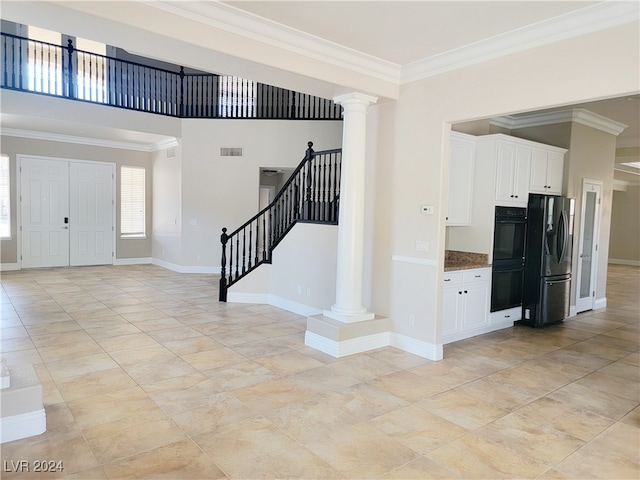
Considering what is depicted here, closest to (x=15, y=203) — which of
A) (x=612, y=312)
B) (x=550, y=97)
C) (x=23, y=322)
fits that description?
(x=23, y=322)

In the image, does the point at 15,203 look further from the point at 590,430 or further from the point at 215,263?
the point at 590,430

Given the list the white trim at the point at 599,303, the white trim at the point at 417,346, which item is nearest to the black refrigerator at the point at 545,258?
the white trim at the point at 599,303

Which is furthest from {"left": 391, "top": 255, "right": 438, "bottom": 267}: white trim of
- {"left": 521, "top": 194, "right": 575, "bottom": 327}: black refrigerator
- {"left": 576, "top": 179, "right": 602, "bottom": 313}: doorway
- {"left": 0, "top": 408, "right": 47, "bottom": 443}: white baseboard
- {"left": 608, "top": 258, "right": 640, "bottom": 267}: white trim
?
{"left": 608, "top": 258, "right": 640, "bottom": 267}: white trim

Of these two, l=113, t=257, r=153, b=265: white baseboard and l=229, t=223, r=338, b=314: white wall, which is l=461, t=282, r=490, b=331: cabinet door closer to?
l=229, t=223, r=338, b=314: white wall

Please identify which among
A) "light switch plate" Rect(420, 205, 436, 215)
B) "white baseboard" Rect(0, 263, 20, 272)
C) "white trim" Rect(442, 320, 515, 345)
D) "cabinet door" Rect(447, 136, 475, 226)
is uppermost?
"cabinet door" Rect(447, 136, 475, 226)

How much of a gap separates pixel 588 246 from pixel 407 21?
5.48 meters

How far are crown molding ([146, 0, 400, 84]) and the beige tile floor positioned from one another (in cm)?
298

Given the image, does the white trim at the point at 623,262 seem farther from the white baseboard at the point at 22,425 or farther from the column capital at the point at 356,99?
the white baseboard at the point at 22,425

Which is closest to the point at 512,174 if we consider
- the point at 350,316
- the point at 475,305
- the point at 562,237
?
the point at 562,237

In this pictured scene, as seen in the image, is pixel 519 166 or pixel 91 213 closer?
pixel 519 166

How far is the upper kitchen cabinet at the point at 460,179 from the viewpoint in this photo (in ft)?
17.0

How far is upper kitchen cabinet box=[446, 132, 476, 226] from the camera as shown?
5176 millimetres

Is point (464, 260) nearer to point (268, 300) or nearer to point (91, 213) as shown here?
point (268, 300)

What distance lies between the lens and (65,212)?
9844mm
